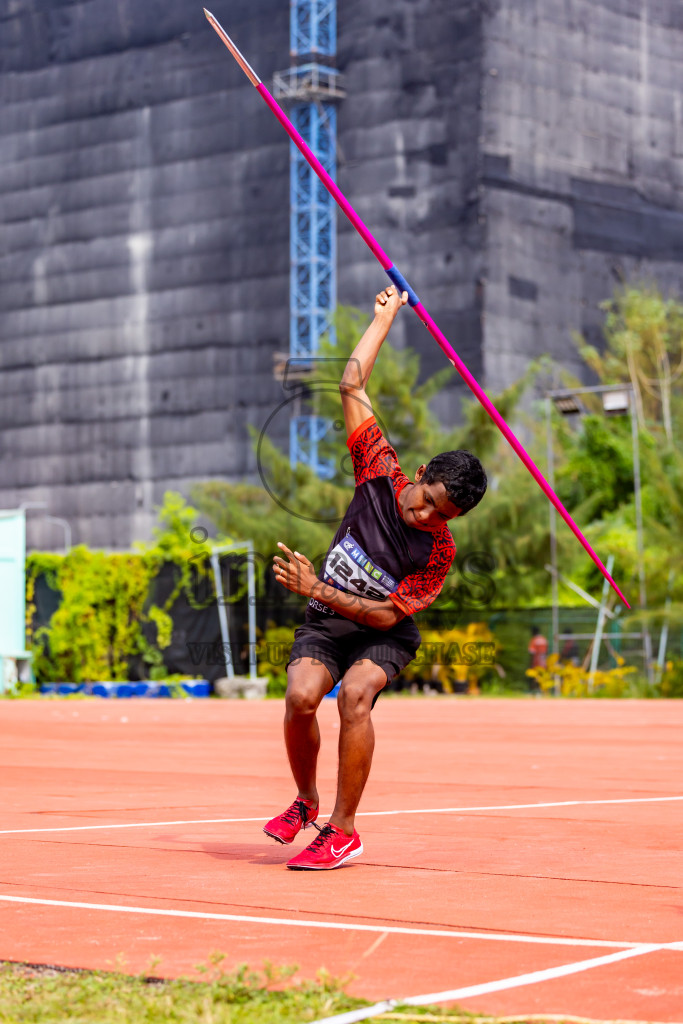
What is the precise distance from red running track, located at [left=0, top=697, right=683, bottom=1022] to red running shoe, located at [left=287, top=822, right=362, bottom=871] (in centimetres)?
9

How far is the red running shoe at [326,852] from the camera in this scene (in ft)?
18.4

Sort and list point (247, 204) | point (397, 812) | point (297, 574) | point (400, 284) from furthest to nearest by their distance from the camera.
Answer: point (247, 204) → point (397, 812) → point (400, 284) → point (297, 574)

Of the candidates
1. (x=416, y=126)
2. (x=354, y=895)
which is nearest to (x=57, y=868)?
(x=354, y=895)

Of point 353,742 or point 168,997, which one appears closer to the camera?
point 168,997

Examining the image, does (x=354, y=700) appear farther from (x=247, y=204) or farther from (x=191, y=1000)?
(x=247, y=204)

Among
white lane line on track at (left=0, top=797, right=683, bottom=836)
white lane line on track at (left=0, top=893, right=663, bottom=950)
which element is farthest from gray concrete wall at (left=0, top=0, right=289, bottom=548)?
white lane line on track at (left=0, top=893, right=663, bottom=950)

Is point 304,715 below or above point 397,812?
above

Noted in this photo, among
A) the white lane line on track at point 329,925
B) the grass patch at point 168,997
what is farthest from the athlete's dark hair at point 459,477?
the grass patch at point 168,997

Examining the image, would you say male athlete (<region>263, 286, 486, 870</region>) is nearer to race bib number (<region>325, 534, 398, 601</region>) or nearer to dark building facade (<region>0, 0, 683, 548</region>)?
race bib number (<region>325, 534, 398, 601</region>)

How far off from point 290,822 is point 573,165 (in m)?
45.3

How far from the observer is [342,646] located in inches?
238

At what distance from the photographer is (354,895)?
4930mm

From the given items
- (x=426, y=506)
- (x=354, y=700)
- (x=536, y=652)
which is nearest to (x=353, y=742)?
(x=354, y=700)

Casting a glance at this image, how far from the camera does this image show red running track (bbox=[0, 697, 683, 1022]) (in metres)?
3.71
